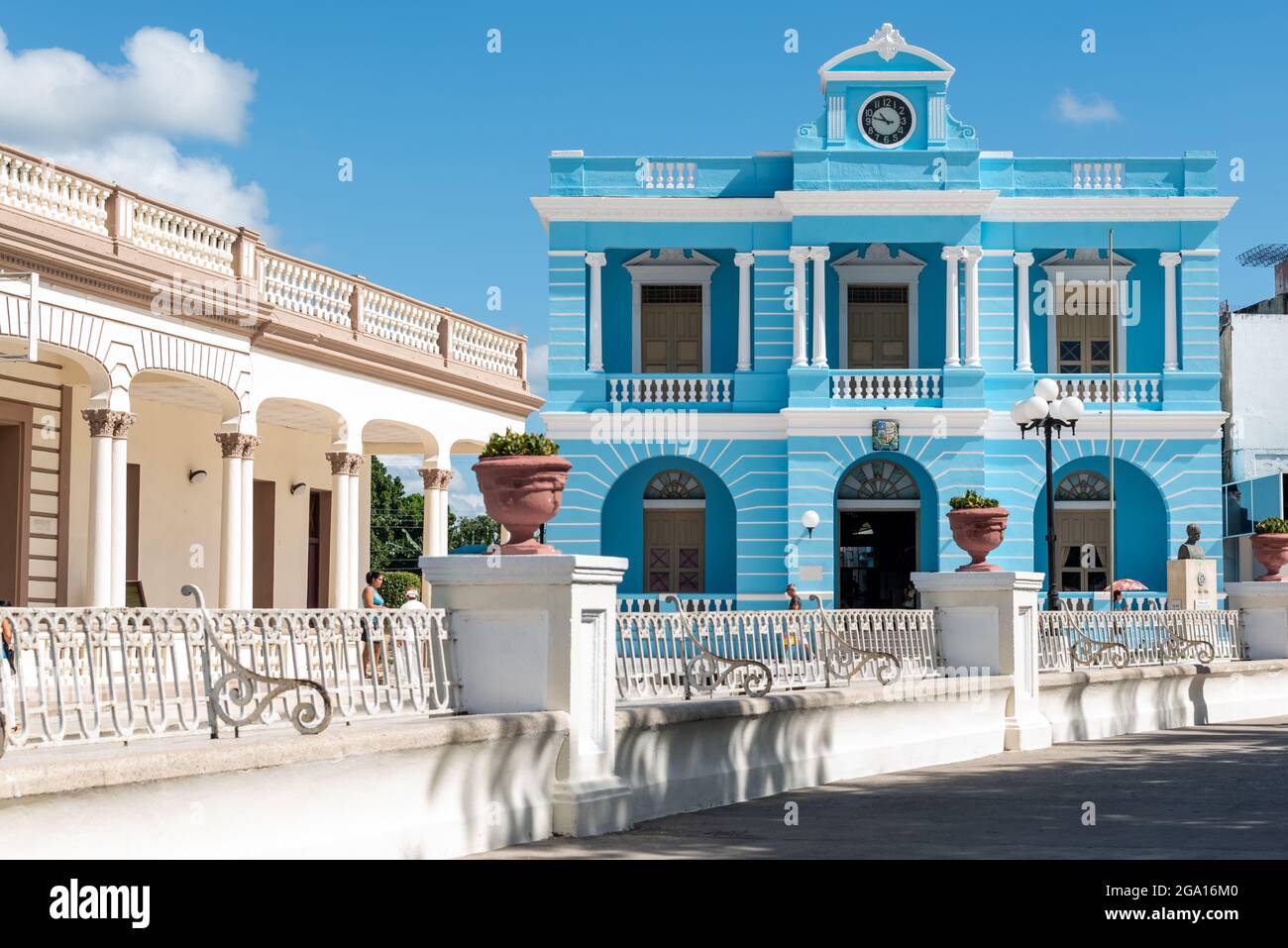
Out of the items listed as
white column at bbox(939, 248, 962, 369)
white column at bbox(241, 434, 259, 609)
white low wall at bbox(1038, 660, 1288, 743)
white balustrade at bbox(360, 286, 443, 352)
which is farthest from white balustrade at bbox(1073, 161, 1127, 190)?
white column at bbox(241, 434, 259, 609)

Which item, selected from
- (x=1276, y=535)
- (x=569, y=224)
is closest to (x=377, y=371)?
(x=569, y=224)

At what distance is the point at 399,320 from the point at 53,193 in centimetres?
730

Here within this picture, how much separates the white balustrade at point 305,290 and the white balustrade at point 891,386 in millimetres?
10859

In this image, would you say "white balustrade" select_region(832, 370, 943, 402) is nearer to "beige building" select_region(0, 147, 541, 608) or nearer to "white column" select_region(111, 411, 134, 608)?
"beige building" select_region(0, 147, 541, 608)

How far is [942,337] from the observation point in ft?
100

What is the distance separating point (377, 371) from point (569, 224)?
907cm

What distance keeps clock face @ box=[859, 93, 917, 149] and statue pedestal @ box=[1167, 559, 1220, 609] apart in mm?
9682

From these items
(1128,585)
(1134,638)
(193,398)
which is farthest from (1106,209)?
(193,398)

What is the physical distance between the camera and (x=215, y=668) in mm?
7758

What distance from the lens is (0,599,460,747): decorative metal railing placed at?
273 inches

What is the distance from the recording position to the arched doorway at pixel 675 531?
99.0ft

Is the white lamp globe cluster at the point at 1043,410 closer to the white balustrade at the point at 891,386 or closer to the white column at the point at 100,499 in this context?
the white balustrade at the point at 891,386
